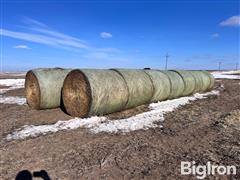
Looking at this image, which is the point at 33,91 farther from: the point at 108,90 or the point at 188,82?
the point at 188,82

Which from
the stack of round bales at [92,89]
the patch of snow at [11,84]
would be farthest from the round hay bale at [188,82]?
the patch of snow at [11,84]

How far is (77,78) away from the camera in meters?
9.48

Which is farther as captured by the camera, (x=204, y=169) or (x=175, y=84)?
(x=175, y=84)

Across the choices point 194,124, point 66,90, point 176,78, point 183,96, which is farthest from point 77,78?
point 183,96

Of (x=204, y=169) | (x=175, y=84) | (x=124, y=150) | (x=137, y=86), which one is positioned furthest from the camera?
(x=175, y=84)

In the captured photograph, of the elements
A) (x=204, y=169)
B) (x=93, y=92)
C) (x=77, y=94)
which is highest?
(x=93, y=92)

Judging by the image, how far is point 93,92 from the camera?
8.91m

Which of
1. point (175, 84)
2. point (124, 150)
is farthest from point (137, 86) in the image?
point (124, 150)

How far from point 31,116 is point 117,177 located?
596cm

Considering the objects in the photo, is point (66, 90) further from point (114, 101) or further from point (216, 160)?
point (216, 160)

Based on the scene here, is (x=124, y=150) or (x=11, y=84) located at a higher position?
(x=11, y=84)

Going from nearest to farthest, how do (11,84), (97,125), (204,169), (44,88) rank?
(204,169), (97,125), (44,88), (11,84)

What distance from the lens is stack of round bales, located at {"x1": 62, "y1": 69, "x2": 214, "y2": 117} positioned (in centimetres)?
912

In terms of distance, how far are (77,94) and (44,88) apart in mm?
1797
